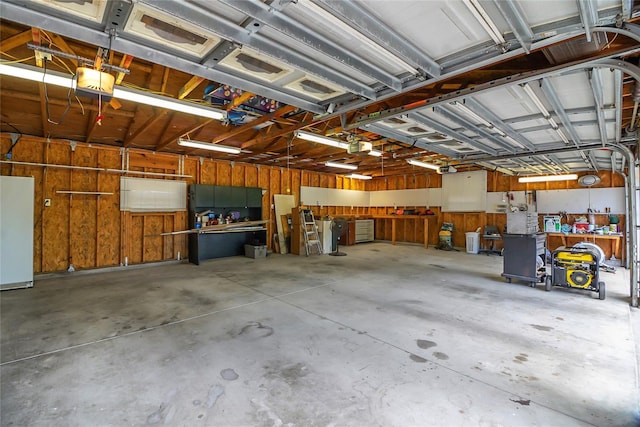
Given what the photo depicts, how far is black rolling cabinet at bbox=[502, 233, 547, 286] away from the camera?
509cm

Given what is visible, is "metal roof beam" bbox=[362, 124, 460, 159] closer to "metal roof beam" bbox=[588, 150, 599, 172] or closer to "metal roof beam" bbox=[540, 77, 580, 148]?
"metal roof beam" bbox=[540, 77, 580, 148]

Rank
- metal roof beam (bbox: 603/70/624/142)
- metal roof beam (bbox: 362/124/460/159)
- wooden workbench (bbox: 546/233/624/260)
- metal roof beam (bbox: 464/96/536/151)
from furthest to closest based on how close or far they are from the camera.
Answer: wooden workbench (bbox: 546/233/624/260)
metal roof beam (bbox: 362/124/460/159)
metal roof beam (bbox: 464/96/536/151)
metal roof beam (bbox: 603/70/624/142)

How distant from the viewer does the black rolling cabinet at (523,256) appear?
509cm

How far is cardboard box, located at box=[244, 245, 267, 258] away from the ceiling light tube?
6711 mm

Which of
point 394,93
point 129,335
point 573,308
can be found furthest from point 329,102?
point 573,308

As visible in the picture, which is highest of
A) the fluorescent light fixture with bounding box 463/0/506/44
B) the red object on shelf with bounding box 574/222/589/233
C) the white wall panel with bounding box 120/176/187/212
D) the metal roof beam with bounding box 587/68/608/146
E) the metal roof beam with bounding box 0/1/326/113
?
the metal roof beam with bounding box 587/68/608/146

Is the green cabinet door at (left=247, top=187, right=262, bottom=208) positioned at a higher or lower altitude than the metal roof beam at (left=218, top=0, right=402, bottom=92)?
lower

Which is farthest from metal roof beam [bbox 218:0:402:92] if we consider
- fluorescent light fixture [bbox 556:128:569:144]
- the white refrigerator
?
the white refrigerator

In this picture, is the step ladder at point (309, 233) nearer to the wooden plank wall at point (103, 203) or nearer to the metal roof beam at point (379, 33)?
the wooden plank wall at point (103, 203)

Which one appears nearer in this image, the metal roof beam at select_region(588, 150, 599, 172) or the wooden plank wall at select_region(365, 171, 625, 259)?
the metal roof beam at select_region(588, 150, 599, 172)

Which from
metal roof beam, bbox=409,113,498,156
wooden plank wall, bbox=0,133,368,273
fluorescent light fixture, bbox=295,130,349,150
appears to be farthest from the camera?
wooden plank wall, bbox=0,133,368,273

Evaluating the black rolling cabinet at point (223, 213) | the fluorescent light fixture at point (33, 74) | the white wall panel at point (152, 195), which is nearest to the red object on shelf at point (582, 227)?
the black rolling cabinet at point (223, 213)

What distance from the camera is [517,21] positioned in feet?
5.39

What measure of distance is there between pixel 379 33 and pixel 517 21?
2.58 ft
